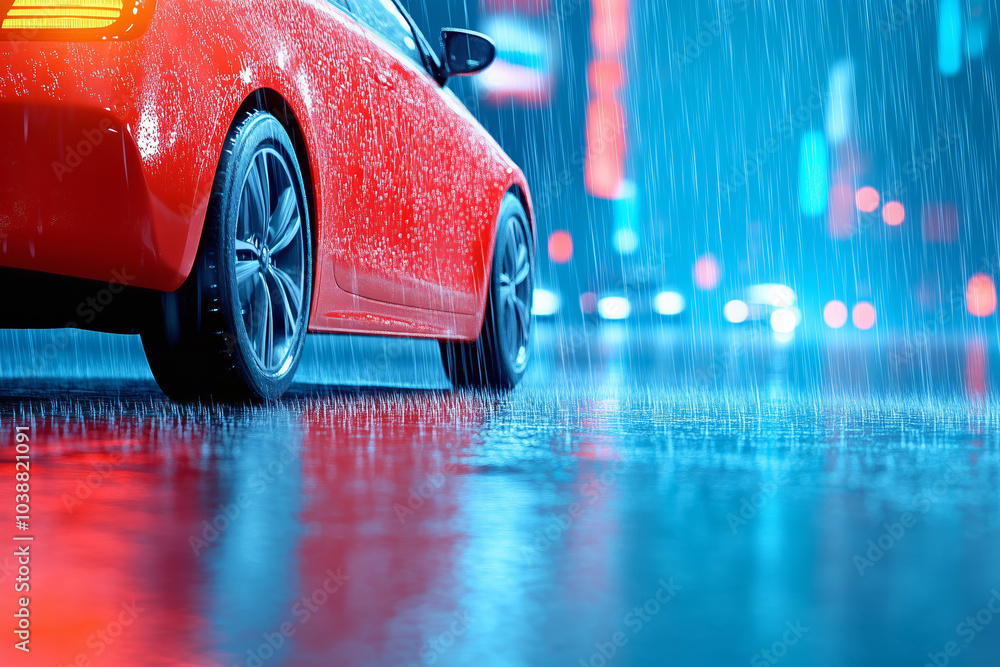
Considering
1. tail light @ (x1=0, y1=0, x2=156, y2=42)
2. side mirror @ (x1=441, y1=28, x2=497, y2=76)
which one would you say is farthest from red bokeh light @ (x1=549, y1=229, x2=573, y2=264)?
tail light @ (x1=0, y1=0, x2=156, y2=42)

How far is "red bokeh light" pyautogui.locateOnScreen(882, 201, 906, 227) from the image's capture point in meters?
51.9

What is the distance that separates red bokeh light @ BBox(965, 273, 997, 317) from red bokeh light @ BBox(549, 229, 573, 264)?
14.6 metres

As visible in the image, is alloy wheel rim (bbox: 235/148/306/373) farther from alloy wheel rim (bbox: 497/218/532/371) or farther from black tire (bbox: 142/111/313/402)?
alloy wheel rim (bbox: 497/218/532/371)

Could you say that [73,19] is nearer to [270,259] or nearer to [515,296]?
[270,259]

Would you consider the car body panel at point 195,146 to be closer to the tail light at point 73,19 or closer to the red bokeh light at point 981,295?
the tail light at point 73,19

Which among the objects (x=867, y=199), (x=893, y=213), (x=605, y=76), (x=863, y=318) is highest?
(x=605, y=76)

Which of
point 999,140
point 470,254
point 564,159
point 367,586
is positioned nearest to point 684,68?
point 564,159

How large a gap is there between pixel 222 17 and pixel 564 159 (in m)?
52.9

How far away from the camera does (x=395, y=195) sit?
4.63 m

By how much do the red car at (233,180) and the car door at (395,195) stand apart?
1 cm

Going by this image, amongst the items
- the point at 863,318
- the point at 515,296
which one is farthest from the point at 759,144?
the point at 515,296

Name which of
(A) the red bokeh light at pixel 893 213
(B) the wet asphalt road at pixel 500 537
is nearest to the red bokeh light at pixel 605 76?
(A) the red bokeh light at pixel 893 213

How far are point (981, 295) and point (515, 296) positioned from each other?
41.2 meters

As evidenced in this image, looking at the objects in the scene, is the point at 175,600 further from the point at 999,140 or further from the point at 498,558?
the point at 999,140
